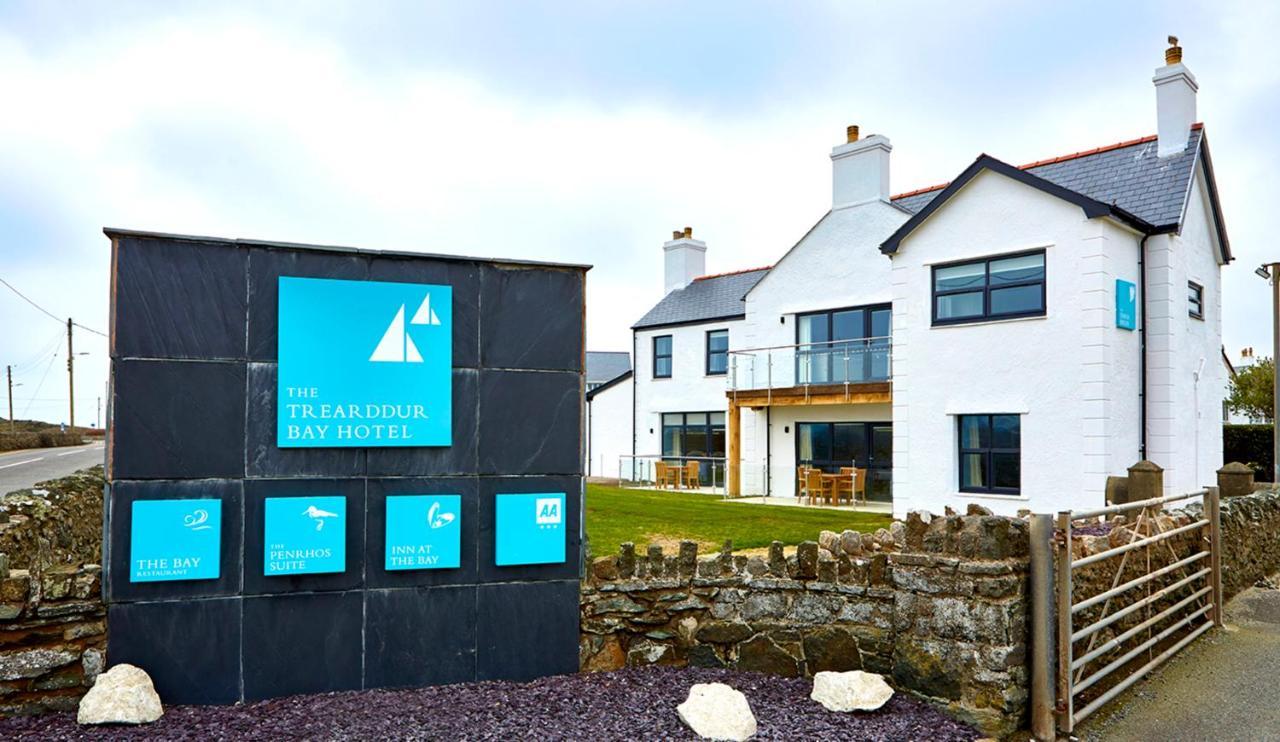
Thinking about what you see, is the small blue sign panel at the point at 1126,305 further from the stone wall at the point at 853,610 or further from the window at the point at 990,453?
the stone wall at the point at 853,610

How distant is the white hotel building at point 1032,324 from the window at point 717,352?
15.2ft

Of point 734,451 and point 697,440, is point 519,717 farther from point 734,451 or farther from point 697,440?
point 697,440

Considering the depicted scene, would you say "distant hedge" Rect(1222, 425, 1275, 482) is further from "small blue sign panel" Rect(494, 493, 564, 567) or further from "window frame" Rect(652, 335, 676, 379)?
"small blue sign panel" Rect(494, 493, 564, 567)

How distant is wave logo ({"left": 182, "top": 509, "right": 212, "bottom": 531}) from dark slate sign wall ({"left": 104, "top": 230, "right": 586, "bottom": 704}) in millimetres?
111

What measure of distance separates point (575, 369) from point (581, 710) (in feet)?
7.50

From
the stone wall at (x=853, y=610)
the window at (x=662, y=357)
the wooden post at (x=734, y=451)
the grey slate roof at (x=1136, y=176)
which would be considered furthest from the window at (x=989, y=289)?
the window at (x=662, y=357)

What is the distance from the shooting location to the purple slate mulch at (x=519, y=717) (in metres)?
4.79

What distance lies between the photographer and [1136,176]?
16.5 metres

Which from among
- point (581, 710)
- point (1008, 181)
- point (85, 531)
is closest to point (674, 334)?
point (1008, 181)

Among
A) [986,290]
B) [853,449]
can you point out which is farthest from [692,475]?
[986,290]

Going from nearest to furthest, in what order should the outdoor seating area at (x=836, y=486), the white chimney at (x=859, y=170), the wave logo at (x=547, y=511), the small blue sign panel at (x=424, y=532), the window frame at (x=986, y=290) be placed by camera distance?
the small blue sign panel at (x=424, y=532) < the wave logo at (x=547, y=511) < the window frame at (x=986, y=290) < the outdoor seating area at (x=836, y=486) < the white chimney at (x=859, y=170)

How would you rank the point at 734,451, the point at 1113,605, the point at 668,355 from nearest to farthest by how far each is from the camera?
1. the point at 1113,605
2. the point at 734,451
3. the point at 668,355

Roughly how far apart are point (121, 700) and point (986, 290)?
588 inches

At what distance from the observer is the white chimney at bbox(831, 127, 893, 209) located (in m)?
20.3
